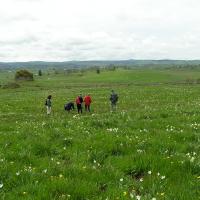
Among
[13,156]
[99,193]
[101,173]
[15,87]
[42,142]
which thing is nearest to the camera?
[99,193]

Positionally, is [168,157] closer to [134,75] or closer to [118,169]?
[118,169]

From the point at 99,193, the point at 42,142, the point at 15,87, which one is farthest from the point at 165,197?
the point at 15,87

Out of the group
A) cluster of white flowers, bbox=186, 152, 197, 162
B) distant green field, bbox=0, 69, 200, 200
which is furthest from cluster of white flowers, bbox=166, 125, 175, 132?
cluster of white flowers, bbox=186, 152, 197, 162

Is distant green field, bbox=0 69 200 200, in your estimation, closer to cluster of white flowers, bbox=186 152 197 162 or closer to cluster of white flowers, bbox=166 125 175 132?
cluster of white flowers, bbox=186 152 197 162

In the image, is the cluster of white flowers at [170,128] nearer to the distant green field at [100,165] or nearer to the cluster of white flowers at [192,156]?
the distant green field at [100,165]

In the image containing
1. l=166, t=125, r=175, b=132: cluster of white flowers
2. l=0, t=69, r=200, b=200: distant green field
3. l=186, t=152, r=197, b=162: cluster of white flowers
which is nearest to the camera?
l=0, t=69, r=200, b=200: distant green field

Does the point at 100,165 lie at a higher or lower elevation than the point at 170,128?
higher

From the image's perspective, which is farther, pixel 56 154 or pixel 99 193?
pixel 56 154

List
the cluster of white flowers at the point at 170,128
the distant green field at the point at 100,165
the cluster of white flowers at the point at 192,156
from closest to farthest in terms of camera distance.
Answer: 1. the distant green field at the point at 100,165
2. the cluster of white flowers at the point at 192,156
3. the cluster of white flowers at the point at 170,128

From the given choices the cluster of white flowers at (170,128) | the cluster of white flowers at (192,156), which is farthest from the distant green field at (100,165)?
the cluster of white flowers at (170,128)

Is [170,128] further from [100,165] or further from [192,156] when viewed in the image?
[100,165]

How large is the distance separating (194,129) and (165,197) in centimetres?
927

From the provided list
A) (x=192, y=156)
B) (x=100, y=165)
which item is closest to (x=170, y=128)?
(x=192, y=156)

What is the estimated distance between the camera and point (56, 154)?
480 inches
